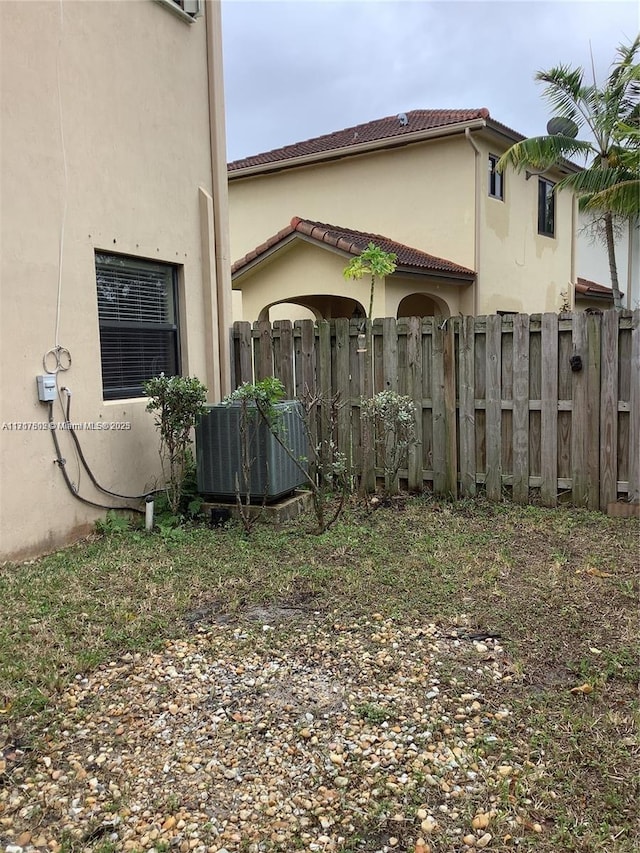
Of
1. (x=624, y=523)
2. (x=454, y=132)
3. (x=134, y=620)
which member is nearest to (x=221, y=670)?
(x=134, y=620)

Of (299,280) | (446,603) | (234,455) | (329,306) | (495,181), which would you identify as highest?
(495,181)

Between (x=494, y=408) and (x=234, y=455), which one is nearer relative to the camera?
(x=234, y=455)

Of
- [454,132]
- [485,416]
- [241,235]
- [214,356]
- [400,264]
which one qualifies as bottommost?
[485,416]

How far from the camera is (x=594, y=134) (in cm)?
1499

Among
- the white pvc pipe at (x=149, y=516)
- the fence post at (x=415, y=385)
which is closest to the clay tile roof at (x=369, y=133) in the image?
the fence post at (x=415, y=385)

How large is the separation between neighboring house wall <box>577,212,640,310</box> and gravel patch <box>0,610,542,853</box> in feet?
70.2

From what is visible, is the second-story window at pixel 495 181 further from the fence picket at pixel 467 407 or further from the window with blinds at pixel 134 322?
the window with blinds at pixel 134 322

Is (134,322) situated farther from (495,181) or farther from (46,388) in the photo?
(495,181)

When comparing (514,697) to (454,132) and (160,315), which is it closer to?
(160,315)

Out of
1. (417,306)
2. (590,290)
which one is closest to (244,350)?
(417,306)

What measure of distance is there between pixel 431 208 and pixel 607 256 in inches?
485

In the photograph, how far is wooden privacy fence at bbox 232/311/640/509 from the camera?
584 cm

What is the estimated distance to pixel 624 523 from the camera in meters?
5.57

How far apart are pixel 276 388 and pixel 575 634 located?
2950 millimetres
